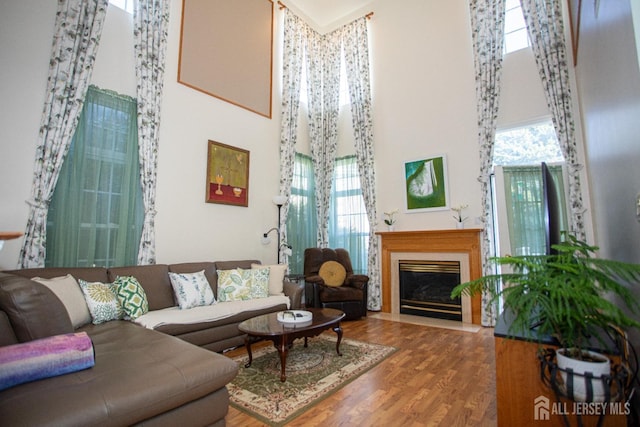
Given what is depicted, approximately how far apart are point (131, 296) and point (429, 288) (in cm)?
414

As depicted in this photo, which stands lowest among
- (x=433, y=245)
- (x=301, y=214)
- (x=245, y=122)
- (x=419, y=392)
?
(x=419, y=392)

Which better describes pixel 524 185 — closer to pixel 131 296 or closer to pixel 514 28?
pixel 514 28

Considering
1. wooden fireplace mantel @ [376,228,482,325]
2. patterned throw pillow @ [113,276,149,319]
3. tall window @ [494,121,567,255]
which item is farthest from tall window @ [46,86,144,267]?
tall window @ [494,121,567,255]

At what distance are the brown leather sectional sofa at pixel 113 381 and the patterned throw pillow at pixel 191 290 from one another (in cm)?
92

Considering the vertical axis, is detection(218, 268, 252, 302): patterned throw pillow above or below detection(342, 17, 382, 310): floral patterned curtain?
below

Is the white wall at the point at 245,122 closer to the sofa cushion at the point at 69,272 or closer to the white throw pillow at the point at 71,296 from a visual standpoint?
the sofa cushion at the point at 69,272

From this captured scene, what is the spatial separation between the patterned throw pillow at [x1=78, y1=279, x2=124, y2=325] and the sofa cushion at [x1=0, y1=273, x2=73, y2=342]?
3.16 feet

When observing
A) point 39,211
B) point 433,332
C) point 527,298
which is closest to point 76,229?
point 39,211

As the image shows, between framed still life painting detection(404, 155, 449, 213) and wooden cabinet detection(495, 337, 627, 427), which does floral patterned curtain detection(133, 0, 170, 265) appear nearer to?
wooden cabinet detection(495, 337, 627, 427)

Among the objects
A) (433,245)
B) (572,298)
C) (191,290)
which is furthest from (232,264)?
(572,298)

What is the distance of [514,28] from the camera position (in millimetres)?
4465

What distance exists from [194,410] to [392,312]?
4.04 m

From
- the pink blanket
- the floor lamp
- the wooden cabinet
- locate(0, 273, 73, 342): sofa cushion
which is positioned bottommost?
the wooden cabinet

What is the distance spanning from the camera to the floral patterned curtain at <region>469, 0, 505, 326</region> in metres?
4.35
